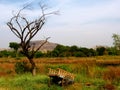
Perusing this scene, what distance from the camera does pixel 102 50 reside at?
89875 mm

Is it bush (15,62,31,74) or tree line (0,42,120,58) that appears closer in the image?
bush (15,62,31,74)

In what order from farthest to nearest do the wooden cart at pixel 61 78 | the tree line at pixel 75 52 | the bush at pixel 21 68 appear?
1. the tree line at pixel 75 52
2. the bush at pixel 21 68
3. the wooden cart at pixel 61 78

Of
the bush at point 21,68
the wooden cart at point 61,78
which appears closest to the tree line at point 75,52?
the bush at point 21,68

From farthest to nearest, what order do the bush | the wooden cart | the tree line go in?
1. the tree line
2. the bush
3. the wooden cart

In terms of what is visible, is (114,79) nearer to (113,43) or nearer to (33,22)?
(33,22)

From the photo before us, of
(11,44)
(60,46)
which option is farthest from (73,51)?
(11,44)

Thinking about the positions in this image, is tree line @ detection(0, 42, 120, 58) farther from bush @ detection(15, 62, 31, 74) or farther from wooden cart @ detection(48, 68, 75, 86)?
wooden cart @ detection(48, 68, 75, 86)

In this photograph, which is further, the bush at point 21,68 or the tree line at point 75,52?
the tree line at point 75,52

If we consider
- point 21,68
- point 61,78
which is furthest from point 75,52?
point 61,78

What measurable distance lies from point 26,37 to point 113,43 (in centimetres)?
5101

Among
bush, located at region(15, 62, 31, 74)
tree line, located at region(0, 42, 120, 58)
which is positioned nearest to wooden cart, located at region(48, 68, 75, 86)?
bush, located at region(15, 62, 31, 74)

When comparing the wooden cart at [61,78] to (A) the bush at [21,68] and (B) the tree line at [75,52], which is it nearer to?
(A) the bush at [21,68]

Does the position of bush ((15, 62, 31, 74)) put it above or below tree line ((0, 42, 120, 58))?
below

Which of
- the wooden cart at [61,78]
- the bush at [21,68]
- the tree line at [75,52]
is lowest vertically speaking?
the wooden cart at [61,78]
